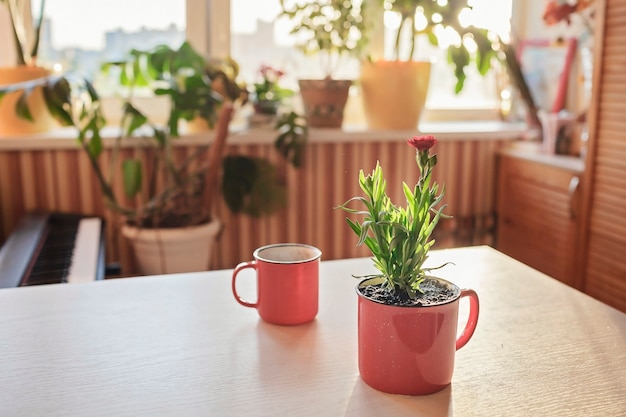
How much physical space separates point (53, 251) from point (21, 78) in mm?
726

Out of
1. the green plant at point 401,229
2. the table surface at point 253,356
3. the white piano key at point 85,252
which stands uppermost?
the green plant at point 401,229

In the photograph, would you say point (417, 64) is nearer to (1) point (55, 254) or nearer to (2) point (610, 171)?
(2) point (610, 171)

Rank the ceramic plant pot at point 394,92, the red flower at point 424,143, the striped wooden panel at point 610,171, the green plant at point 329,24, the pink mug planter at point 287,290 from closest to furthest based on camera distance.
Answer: the red flower at point 424,143 < the pink mug planter at point 287,290 < the striped wooden panel at point 610,171 < the green plant at point 329,24 < the ceramic plant pot at point 394,92

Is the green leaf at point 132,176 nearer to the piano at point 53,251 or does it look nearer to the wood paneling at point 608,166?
the piano at point 53,251

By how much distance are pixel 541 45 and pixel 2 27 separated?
216 centimetres

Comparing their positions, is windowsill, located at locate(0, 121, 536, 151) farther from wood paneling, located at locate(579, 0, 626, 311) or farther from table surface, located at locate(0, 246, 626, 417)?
table surface, located at locate(0, 246, 626, 417)

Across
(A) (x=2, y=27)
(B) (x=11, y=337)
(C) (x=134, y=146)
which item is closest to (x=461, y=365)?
(B) (x=11, y=337)

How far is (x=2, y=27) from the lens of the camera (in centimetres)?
247

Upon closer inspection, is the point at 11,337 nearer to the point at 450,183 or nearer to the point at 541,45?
the point at 450,183

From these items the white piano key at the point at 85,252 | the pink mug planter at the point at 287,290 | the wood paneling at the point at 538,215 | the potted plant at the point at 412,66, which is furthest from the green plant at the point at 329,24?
the pink mug planter at the point at 287,290

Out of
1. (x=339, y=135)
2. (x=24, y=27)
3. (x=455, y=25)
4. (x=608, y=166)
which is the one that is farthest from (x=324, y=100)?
(x=24, y=27)

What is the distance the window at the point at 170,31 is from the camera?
2.55 m

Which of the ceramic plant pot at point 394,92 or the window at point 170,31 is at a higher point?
the window at point 170,31

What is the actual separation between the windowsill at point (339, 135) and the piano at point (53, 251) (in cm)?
25
